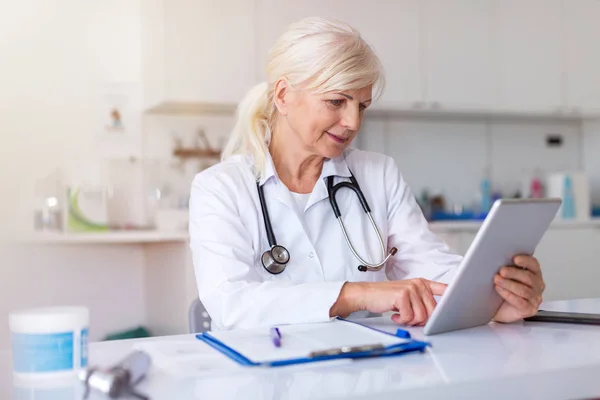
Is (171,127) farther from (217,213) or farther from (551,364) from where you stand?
(551,364)

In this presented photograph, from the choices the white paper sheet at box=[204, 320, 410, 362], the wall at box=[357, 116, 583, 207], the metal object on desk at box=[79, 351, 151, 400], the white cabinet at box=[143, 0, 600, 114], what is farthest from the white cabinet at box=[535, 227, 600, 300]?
the metal object on desk at box=[79, 351, 151, 400]

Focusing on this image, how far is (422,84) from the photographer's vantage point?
4.16 metres

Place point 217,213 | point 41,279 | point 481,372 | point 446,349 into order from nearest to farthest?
1. point 481,372
2. point 446,349
3. point 217,213
4. point 41,279

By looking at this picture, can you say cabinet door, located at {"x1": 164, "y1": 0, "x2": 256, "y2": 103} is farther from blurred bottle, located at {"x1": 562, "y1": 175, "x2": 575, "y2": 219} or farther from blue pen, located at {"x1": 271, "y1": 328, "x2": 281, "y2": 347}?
blue pen, located at {"x1": 271, "y1": 328, "x2": 281, "y2": 347}

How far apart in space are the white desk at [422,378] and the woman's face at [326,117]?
2.31 feet

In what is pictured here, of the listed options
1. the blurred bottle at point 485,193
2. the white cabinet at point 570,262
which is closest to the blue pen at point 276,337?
the white cabinet at point 570,262

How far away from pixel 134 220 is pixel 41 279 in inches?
21.9

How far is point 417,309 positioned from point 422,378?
1.29 feet

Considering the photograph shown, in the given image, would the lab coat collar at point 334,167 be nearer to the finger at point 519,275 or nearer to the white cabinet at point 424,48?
the finger at point 519,275

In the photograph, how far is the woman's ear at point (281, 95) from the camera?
1.80 meters

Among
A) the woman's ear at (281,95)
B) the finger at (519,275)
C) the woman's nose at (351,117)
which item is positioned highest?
the woman's ear at (281,95)

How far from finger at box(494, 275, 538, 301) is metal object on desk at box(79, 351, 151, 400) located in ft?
2.27

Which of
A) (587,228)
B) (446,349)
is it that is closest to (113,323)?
(587,228)

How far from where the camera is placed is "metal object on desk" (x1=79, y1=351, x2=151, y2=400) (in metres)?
0.89
